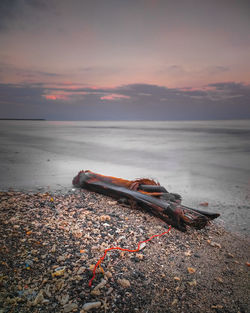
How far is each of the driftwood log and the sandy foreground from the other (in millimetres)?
163

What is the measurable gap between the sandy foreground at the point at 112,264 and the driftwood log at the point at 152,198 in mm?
163

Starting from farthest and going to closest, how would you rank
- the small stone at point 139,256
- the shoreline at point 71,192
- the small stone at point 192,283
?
1. the shoreline at point 71,192
2. the small stone at point 139,256
3. the small stone at point 192,283

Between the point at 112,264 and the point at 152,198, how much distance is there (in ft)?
5.12

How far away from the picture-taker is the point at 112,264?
2484 millimetres

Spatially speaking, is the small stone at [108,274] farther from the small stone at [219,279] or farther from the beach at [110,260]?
the small stone at [219,279]

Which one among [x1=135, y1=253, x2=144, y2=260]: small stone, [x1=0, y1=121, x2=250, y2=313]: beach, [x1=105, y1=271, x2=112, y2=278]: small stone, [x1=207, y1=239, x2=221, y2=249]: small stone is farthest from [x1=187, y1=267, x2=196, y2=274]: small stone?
[x1=105, y1=271, x2=112, y2=278]: small stone

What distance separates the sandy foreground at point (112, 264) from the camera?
2010 millimetres

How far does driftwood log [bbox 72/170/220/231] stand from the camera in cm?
343

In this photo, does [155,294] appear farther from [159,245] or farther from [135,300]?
[159,245]

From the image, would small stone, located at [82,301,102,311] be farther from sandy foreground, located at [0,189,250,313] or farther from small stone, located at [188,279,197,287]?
small stone, located at [188,279,197,287]

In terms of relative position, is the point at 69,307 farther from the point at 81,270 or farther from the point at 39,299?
the point at 81,270

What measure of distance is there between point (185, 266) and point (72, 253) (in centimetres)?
142

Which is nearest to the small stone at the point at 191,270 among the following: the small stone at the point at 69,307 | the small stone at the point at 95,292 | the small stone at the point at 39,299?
the small stone at the point at 95,292

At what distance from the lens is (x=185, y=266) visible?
2.65m
